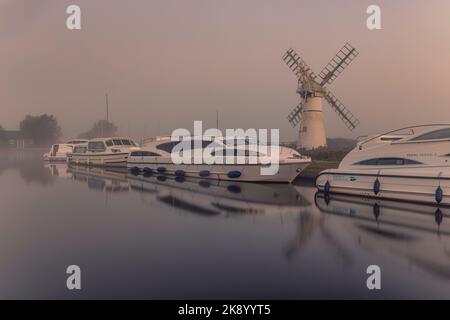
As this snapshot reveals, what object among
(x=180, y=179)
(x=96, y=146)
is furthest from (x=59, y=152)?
(x=180, y=179)

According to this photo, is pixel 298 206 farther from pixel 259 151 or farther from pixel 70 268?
pixel 70 268

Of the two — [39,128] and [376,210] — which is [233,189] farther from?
[39,128]

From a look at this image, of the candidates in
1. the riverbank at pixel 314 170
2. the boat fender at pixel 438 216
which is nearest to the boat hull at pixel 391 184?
the boat fender at pixel 438 216

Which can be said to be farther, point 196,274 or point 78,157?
point 78,157

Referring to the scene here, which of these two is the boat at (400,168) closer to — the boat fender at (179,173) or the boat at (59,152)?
the boat fender at (179,173)

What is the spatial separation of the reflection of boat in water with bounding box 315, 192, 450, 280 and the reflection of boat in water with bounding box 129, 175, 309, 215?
1.61 metres

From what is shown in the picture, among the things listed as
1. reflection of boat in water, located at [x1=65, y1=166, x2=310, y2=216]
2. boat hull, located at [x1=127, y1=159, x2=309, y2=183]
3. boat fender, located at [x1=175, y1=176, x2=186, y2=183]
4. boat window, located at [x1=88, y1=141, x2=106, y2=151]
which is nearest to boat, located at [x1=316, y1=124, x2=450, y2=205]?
reflection of boat in water, located at [x1=65, y1=166, x2=310, y2=216]

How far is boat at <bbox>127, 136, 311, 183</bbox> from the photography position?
1862 cm

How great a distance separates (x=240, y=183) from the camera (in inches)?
779

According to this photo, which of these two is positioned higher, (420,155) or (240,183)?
(420,155)

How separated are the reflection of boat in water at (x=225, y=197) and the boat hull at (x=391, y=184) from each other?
1.72m

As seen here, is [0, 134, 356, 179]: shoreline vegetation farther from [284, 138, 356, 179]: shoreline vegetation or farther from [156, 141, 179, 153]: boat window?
[156, 141, 179, 153]: boat window

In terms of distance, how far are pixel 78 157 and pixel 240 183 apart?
25.4m
